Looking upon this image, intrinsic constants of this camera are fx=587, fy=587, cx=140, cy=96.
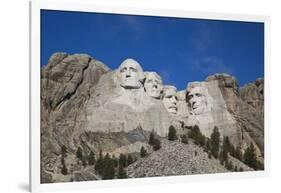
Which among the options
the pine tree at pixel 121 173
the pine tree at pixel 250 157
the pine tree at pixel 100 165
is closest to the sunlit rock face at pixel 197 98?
the pine tree at pixel 250 157

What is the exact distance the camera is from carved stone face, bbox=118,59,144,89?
7516 millimetres

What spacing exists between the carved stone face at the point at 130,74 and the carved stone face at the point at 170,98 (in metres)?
0.39

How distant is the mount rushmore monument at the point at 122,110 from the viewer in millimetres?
7109

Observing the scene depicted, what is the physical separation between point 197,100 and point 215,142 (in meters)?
0.63

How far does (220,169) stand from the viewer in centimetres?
808

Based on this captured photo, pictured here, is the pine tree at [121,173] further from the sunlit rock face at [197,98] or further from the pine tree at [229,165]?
the pine tree at [229,165]

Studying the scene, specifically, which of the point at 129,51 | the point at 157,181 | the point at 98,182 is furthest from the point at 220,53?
the point at 98,182

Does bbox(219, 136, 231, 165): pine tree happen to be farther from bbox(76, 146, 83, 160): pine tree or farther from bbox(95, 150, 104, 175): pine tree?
bbox(76, 146, 83, 160): pine tree

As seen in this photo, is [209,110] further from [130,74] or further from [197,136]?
[130,74]

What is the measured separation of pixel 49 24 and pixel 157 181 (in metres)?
2.43

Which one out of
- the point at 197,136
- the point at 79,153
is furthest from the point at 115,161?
the point at 197,136

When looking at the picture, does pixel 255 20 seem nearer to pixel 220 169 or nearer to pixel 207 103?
pixel 207 103

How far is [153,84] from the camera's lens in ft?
25.3

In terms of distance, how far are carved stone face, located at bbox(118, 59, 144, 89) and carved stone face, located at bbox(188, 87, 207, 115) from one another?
768mm
